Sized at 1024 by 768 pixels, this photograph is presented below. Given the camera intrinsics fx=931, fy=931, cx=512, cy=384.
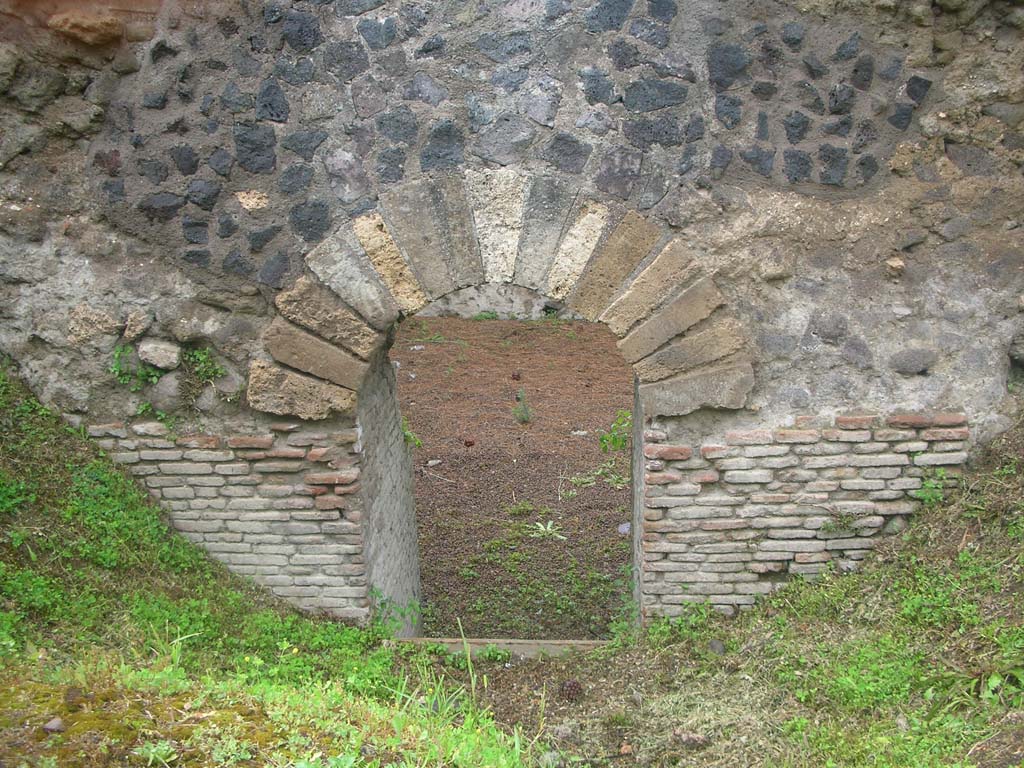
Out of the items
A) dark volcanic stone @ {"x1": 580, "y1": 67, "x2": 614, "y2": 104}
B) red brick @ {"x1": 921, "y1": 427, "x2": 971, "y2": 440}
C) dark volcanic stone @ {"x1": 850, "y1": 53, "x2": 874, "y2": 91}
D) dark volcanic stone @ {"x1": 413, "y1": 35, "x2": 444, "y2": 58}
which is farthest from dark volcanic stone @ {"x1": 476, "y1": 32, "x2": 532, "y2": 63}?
red brick @ {"x1": 921, "y1": 427, "x2": 971, "y2": 440}

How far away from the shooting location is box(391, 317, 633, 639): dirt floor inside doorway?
5875mm

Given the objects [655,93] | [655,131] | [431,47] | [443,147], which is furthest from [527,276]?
[431,47]

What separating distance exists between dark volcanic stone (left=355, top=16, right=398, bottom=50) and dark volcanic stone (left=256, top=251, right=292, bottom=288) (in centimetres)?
99

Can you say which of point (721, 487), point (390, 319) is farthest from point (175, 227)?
point (721, 487)

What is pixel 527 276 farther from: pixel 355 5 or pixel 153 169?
pixel 153 169

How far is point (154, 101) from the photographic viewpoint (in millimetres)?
4027

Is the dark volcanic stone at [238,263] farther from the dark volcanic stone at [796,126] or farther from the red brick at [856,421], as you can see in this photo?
the red brick at [856,421]

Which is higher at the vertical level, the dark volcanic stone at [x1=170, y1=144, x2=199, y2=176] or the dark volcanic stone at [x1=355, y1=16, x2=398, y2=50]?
the dark volcanic stone at [x1=355, y1=16, x2=398, y2=50]

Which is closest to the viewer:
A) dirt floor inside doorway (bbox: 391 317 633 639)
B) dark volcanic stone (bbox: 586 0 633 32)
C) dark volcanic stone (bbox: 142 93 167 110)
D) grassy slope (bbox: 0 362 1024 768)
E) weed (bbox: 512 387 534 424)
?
grassy slope (bbox: 0 362 1024 768)

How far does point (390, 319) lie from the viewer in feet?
13.8

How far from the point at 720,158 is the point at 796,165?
326 millimetres

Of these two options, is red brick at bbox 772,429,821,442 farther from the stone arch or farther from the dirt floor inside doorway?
the dirt floor inside doorway

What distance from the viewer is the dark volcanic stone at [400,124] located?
13.0 ft

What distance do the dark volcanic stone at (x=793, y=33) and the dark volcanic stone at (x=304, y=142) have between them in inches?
77.4
